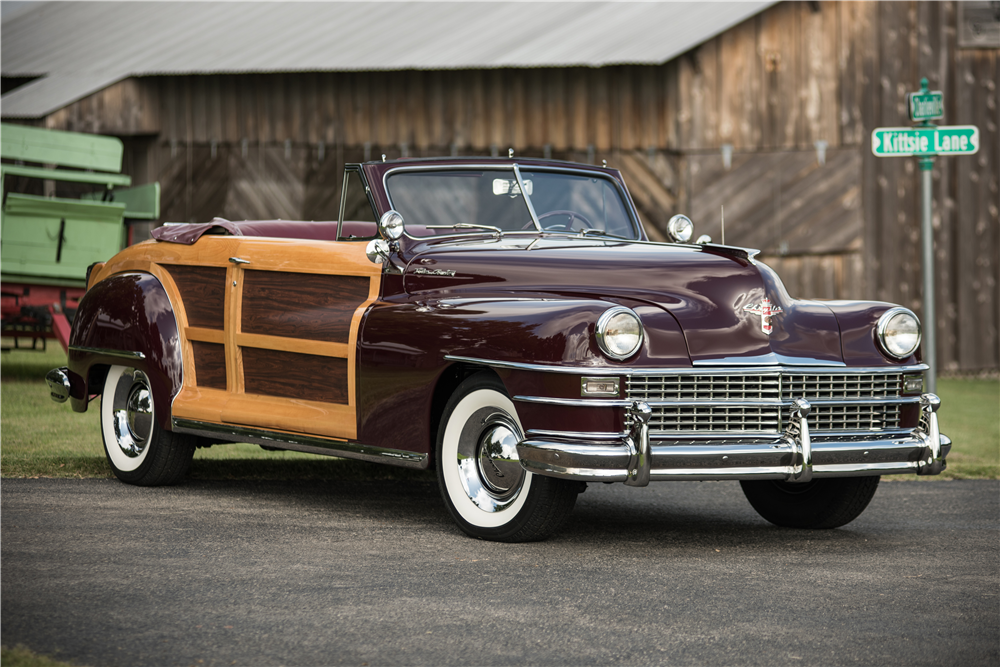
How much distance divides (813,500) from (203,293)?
3454 mm

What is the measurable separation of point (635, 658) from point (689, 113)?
12.8 m

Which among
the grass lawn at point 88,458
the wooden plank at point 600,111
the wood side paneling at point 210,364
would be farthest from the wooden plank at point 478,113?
the wood side paneling at point 210,364

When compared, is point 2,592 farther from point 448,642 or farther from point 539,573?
point 539,573

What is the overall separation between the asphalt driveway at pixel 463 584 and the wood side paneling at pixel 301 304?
0.91 meters

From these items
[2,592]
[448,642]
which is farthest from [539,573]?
[2,592]

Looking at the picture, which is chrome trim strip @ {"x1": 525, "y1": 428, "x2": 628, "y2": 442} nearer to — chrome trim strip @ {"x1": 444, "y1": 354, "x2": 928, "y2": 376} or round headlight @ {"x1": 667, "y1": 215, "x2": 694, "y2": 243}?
chrome trim strip @ {"x1": 444, "y1": 354, "x2": 928, "y2": 376}

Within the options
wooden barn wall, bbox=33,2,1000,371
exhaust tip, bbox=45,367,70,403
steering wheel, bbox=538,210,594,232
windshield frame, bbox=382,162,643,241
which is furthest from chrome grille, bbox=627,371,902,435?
wooden barn wall, bbox=33,2,1000,371

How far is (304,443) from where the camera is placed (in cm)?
671

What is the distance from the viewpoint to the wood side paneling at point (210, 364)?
723 cm

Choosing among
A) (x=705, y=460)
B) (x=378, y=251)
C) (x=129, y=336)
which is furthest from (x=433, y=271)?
(x=129, y=336)

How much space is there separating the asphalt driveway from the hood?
3.04 ft

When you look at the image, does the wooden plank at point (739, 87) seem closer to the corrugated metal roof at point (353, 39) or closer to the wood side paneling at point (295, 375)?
the corrugated metal roof at point (353, 39)

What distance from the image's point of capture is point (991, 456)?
10023 millimetres

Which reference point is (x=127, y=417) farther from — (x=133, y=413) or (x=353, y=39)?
(x=353, y=39)
